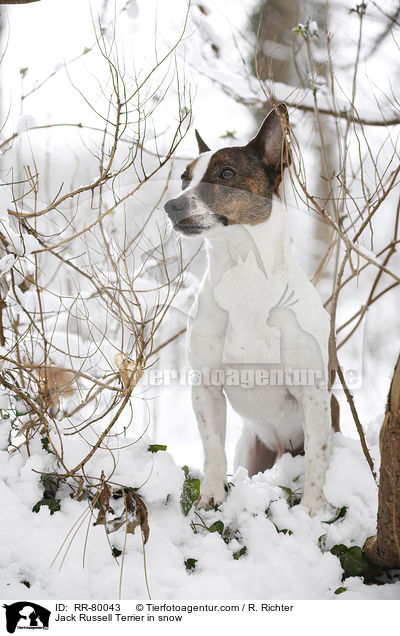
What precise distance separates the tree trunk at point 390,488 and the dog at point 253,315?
1.07 ft

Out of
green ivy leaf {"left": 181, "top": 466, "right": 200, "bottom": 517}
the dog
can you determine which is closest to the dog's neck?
the dog

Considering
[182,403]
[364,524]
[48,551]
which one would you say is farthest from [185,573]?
[182,403]

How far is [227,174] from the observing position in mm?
1892

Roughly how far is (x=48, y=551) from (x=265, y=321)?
1015mm

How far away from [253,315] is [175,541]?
799 millimetres

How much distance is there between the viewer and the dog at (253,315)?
75.0 inches

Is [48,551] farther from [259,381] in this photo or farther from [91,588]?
[259,381]

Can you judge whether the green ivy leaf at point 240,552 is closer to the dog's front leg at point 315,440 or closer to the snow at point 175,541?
the snow at point 175,541

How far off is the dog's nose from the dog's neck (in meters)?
0.21

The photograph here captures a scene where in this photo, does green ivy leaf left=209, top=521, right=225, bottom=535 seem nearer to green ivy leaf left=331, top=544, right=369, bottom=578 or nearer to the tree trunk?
green ivy leaf left=331, top=544, right=369, bottom=578

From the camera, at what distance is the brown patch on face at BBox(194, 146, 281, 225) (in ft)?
6.05

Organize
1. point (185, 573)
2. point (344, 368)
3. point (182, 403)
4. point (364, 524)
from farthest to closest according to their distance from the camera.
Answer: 1. point (182, 403)
2. point (344, 368)
3. point (364, 524)
4. point (185, 573)

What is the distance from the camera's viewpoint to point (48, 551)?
1.60 meters

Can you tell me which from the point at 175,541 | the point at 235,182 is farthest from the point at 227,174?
the point at 175,541
